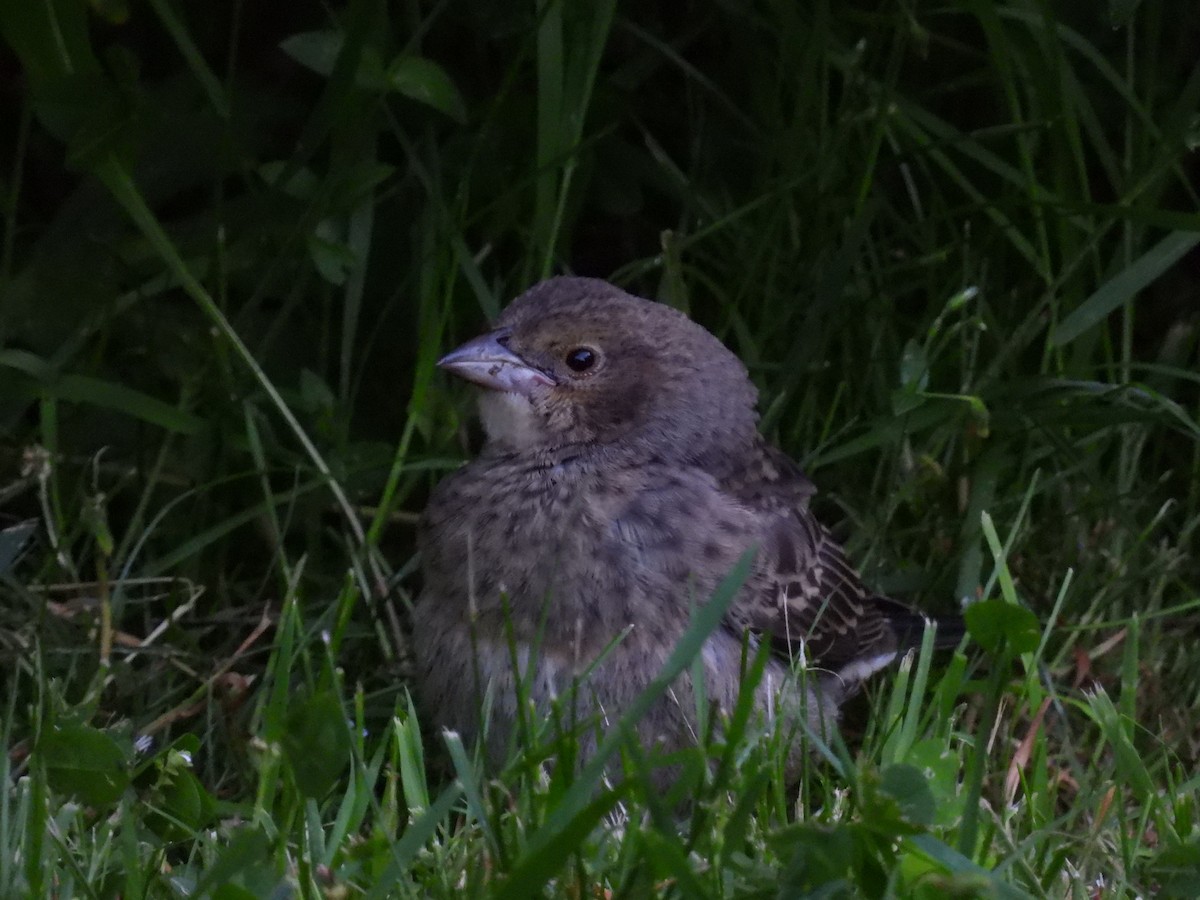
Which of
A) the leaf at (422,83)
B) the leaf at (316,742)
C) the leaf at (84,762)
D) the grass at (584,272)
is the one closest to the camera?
the leaf at (316,742)

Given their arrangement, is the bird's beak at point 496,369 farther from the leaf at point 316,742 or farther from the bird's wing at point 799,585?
the leaf at point 316,742

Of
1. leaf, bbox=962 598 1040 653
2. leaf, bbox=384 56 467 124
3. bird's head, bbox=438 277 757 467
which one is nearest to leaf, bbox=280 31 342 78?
leaf, bbox=384 56 467 124

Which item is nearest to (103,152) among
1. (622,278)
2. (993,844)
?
(622,278)

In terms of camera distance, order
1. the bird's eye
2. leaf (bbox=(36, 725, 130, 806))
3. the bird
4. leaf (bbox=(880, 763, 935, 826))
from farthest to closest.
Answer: the bird's eye, the bird, leaf (bbox=(36, 725, 130, 806)), leaf (bbox=(880, 763, 935, 826))

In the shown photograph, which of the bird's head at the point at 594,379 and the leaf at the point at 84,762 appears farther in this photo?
the bird's head at the point at 594,379

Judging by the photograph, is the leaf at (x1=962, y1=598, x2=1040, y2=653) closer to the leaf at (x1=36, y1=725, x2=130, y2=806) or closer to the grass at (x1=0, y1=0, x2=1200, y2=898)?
the grass at (x1=0, y1=0, x2=1200, y2=898)

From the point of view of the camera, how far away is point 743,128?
4.60 m

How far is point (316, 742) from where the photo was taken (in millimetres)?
2418

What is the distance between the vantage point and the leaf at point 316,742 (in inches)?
95.0

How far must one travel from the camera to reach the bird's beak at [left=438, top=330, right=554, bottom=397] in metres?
3.49

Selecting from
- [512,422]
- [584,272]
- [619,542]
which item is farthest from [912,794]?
[584,272]

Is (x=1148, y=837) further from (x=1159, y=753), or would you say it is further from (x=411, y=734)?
(x=411, y=734)

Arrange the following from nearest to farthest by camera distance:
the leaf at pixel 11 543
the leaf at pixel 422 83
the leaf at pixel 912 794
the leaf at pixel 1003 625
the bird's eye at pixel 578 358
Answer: the leaf at pixel 912 794
the leaf at pixel 1003 625
the leaf at pixel 11 543
the bird's eye at pixel 578 358
the leaf at pixel 422 83

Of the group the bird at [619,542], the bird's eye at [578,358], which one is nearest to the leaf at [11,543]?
the bird at [619,542]
